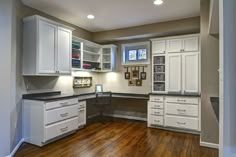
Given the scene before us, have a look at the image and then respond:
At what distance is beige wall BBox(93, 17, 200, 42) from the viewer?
13.0ft

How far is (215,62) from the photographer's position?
121 inches

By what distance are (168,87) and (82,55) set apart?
2.51 metres

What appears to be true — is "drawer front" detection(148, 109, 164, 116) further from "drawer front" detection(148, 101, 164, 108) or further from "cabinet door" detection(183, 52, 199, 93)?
"cabinet door" detection(183, 52, 199, 93)

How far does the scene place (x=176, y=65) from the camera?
164 inches

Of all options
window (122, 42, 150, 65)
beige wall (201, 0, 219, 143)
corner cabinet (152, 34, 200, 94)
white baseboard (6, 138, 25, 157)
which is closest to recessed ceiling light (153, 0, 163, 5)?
beige wall (201, 0, 219, 143)

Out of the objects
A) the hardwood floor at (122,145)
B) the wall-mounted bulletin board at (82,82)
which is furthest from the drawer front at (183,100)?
the wall-mounted bulletin board at (82,82)

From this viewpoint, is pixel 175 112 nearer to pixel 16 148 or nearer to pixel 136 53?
pixel 136 53

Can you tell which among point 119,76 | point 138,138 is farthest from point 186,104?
point 119,76

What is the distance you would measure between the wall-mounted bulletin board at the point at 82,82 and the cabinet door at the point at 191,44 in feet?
9.57

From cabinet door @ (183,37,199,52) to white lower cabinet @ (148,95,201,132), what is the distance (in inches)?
47.3

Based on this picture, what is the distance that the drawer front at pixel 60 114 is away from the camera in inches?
123

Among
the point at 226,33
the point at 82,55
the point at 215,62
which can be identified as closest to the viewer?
the point at 226,33

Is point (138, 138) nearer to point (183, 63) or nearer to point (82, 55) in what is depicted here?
point (183, 63)

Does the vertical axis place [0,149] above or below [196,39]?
below
